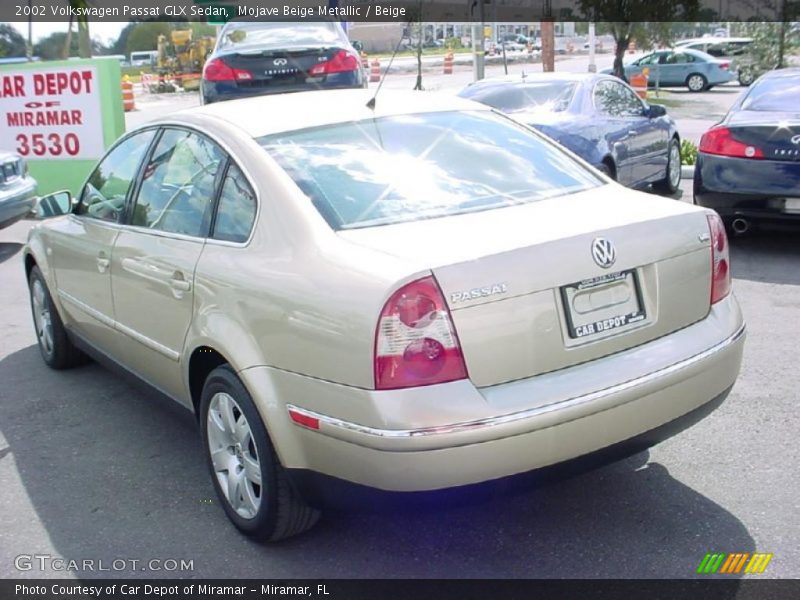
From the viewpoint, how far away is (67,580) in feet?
11.1

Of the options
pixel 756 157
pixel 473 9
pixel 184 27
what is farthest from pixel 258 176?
pixel 184 27

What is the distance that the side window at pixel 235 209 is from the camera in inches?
141

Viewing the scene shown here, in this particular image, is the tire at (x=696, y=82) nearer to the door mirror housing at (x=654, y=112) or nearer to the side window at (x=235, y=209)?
the door mirror housing at (x=654, y=112)

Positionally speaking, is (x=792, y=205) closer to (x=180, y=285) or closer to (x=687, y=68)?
(x=180, y=285)

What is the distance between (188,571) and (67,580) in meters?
0.43

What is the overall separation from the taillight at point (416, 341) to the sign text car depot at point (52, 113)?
972 centimetres

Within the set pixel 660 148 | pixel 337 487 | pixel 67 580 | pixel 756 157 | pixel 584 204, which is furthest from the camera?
pixel 660 148

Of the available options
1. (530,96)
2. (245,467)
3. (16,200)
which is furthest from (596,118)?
(245,467)

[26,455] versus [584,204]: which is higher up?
[584,204]

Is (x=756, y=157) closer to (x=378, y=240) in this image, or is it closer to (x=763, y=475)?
(x=763, y=475)

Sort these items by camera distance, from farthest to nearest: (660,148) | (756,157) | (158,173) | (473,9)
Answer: (473,9)
(660,148)
(756,157)
(158,173)

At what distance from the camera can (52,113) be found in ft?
39.3

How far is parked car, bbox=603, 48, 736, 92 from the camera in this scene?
3284 cm

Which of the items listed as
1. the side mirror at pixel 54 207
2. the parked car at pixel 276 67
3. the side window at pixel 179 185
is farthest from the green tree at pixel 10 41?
the side window at pixel 179 185
